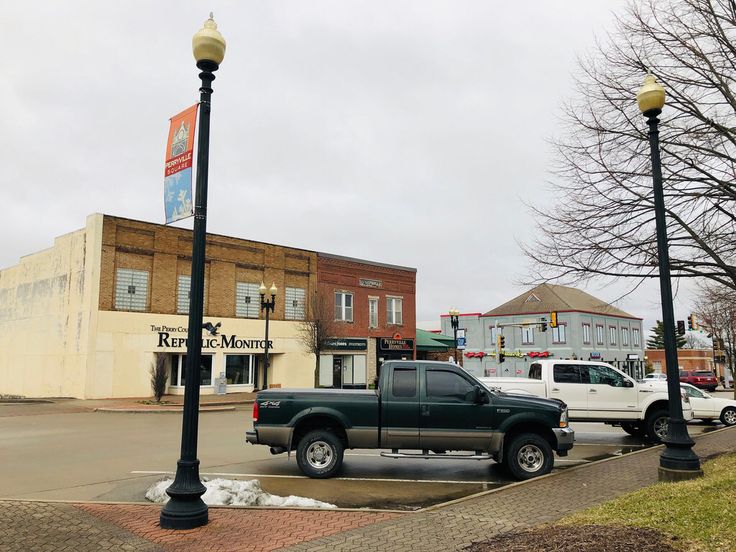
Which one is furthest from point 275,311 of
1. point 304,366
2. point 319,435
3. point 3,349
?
point 319,435

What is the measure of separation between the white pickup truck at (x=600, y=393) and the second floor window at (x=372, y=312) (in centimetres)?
2630

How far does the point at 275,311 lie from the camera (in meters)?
37.0

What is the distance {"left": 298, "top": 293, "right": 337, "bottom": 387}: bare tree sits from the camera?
3403 centimetres

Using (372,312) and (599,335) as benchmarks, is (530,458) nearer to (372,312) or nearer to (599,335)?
(372,312)

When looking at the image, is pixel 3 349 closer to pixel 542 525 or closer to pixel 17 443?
pixel 17 443

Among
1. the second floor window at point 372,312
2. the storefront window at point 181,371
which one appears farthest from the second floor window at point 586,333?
the storefront window at point 181,371

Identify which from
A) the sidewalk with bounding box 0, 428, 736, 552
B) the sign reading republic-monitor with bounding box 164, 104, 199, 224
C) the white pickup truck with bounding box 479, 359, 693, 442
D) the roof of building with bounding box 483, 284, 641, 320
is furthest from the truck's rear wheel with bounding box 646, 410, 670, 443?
the roof of building with bounding box 483, 284, 641, 320

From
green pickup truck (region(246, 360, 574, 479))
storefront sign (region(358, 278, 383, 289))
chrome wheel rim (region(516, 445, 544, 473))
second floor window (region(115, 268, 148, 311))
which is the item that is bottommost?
chrome wheel rim (region(516, 445, 544, 473))

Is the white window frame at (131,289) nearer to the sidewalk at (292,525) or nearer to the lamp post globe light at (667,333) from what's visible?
the sidewalk at (292,525)

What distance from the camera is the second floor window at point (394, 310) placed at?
42719 mm

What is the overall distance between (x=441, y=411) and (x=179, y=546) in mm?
5224

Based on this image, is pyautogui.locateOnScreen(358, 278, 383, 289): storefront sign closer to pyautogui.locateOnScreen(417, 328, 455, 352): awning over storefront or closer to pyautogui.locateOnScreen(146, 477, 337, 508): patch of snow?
pyautogui.locateOnScreen(417, 328, 455, 352): awning over storefront

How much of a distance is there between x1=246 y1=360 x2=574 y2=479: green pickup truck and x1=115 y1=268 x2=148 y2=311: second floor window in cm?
2235

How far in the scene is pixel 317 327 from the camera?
111ft
